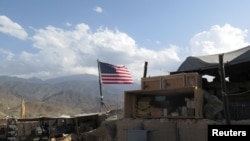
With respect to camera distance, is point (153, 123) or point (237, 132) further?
point (153, 123)

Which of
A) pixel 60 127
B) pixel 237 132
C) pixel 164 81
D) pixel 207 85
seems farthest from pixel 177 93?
pixel 60 127

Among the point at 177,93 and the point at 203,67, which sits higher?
the point at 203,67

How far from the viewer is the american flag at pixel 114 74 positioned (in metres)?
25.6

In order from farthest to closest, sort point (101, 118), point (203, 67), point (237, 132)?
point (101, 118) < point (203, 67) < point (237, 132)

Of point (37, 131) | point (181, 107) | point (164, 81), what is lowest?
point (37, 131)

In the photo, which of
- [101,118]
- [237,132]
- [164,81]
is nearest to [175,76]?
[164,81]

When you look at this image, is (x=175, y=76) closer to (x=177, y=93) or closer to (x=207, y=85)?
(x=177, y=93)

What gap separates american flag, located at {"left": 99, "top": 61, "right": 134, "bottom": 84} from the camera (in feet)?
84.1

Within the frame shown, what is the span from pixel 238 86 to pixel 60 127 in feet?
43.8

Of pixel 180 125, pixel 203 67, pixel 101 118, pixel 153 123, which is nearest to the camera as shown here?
pixel 180 125

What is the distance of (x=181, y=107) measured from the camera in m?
15.9

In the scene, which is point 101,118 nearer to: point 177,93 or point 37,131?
point 37,131

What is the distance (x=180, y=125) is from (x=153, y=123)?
4.67 ft

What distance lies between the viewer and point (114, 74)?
85.0ft
